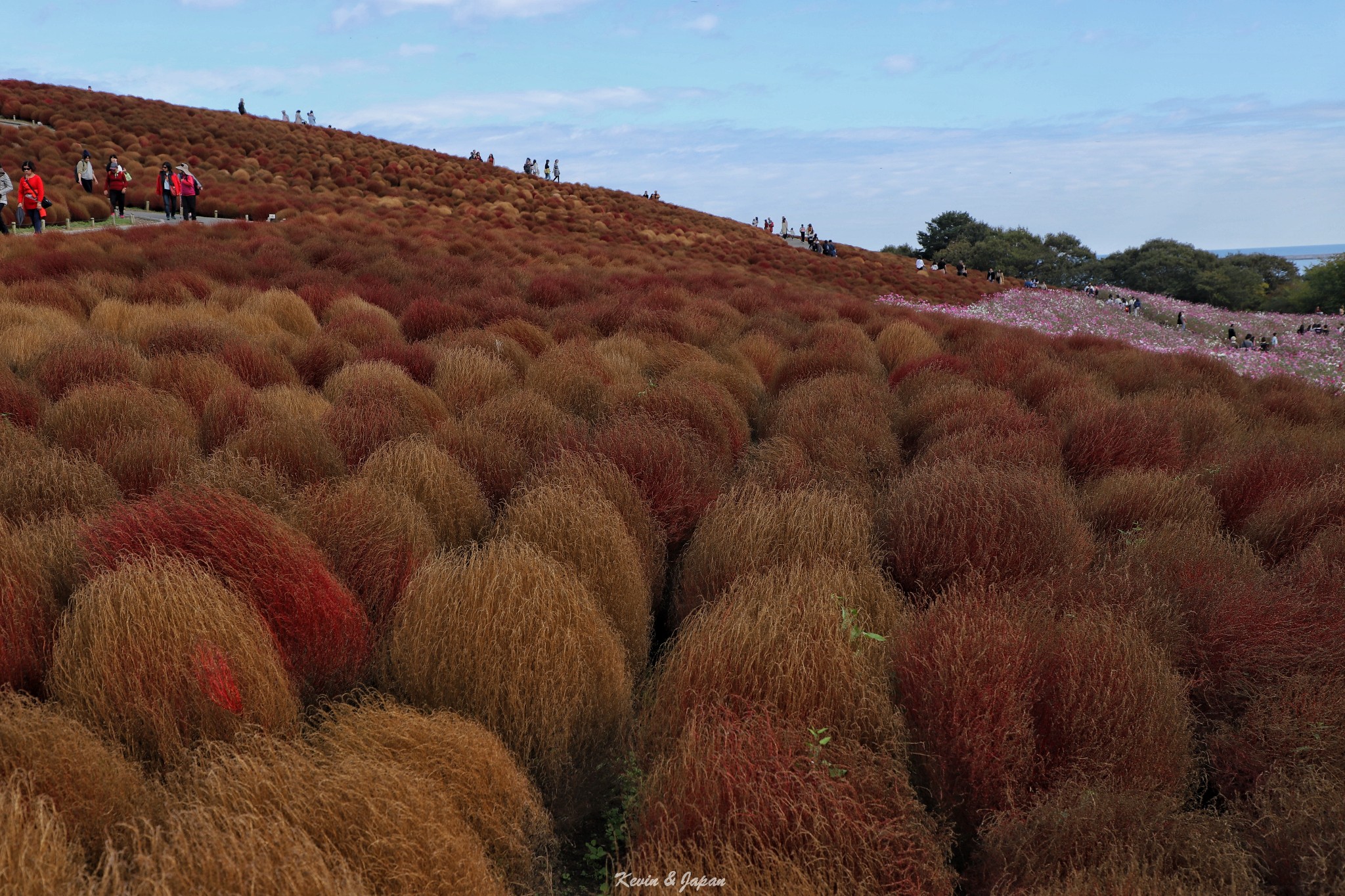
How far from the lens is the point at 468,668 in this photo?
2.83 metres

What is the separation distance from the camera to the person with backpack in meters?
17.0

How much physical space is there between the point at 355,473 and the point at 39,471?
1433mm

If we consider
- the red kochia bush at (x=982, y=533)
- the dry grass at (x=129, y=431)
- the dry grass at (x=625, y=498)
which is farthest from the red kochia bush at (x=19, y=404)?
the red kochia bush at (x=982, y=533)

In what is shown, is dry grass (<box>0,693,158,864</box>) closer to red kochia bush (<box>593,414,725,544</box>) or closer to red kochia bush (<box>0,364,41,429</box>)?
red kochia bush (<box>593,414,725,544</box>)

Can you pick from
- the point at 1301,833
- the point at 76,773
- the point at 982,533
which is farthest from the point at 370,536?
the point at 1301,833

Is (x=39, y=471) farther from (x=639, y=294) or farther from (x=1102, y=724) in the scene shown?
(x=639, y=294)

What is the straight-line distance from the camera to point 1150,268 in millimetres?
46375

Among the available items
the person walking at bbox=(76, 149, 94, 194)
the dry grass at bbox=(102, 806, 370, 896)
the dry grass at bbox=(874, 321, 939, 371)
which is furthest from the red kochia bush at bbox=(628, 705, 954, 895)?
the person walking at bbox=(76, 149, 94, 194)

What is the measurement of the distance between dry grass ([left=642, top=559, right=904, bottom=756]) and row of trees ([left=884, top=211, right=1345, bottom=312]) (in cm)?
4383

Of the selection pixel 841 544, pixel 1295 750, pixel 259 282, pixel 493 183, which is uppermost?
pixel 493 183

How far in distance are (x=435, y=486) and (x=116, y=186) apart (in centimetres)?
1773

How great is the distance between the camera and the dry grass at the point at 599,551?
11.7 ft

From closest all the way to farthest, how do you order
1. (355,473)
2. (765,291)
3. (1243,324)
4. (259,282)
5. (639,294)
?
(355,473) → (259,282) → (639,294) → (765,291) → (1243,324)

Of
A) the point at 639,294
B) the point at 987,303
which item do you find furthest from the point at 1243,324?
the point at 639,294
